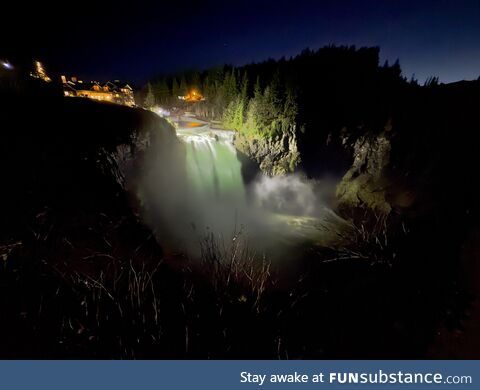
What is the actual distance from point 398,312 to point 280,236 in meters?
20.9

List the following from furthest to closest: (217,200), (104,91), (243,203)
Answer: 1. (104,91)
2. (243,203)
3. (217,200)

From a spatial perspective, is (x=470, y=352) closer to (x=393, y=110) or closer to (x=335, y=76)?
(x=393, y=110)

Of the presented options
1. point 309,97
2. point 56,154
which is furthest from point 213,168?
point 56,154

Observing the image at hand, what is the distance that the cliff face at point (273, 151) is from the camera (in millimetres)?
47219

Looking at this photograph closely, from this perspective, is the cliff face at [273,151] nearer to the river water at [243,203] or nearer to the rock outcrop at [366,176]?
the river water at [243,203]

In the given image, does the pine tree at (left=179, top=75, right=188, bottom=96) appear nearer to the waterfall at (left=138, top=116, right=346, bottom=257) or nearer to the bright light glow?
the waterfall at (left=138, top=116, right=346, bottom=257)

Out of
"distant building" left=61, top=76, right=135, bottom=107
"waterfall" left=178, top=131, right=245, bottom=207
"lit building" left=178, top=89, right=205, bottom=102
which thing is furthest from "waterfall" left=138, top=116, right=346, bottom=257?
"distant building" left=61, top=76, right=135, bottom=107

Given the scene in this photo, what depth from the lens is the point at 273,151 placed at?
48.6 m

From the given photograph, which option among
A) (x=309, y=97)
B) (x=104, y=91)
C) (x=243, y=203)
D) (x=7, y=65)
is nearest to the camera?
(x=7, y=65)

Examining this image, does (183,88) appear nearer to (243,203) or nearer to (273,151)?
(273,151)

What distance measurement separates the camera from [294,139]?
4644 centimetres

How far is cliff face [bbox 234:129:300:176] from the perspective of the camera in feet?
155

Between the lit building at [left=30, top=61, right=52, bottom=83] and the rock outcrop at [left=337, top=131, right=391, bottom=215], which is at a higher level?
the lit building at [left=30, top=61, right=52, bottom=83]

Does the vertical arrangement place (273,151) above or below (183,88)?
below
